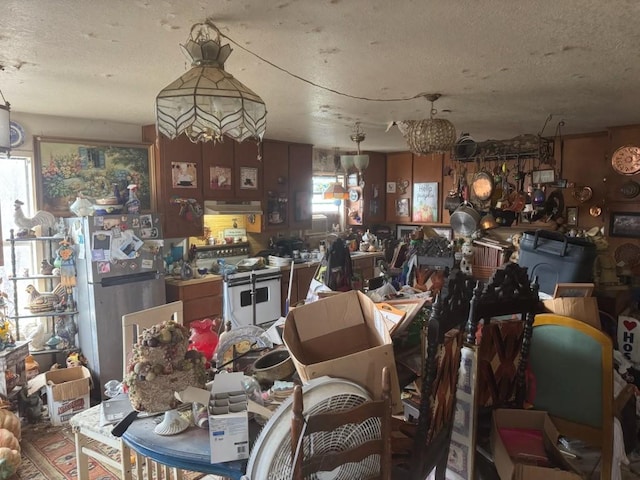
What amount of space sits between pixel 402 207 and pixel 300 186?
69.4 inches

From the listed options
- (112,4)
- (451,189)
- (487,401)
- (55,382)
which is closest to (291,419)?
(487,401)

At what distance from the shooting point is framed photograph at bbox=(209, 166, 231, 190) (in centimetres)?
456

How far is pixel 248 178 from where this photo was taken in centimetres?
491

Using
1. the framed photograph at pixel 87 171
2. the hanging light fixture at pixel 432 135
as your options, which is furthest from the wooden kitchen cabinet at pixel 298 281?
the hanging light fixture at pixel 432 135

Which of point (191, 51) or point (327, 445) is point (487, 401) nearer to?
point (327, 445)

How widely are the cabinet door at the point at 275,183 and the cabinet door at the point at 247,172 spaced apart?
0.11 meters

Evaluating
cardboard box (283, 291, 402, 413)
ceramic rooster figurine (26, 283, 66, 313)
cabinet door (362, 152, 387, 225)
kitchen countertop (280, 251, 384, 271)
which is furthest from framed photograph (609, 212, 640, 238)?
ceramic rooster figurine (26, 283, 66, 313)

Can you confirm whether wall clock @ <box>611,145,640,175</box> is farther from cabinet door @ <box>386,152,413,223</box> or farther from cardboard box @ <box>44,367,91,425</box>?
cardboard box @ <box>44,367,91,425</box>

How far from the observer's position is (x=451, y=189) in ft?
19.0

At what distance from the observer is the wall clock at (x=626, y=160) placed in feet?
13.3

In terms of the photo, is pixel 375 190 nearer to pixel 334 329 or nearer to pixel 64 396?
pixel 64 396

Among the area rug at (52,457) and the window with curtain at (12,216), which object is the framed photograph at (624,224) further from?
the window with curtain at (12,216)

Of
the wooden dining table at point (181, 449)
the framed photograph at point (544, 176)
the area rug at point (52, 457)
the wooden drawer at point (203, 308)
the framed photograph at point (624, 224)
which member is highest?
the framed photograph at point (544, 176)

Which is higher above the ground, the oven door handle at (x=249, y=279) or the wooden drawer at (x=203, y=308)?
the oven door handle at (x=249, y=279)
